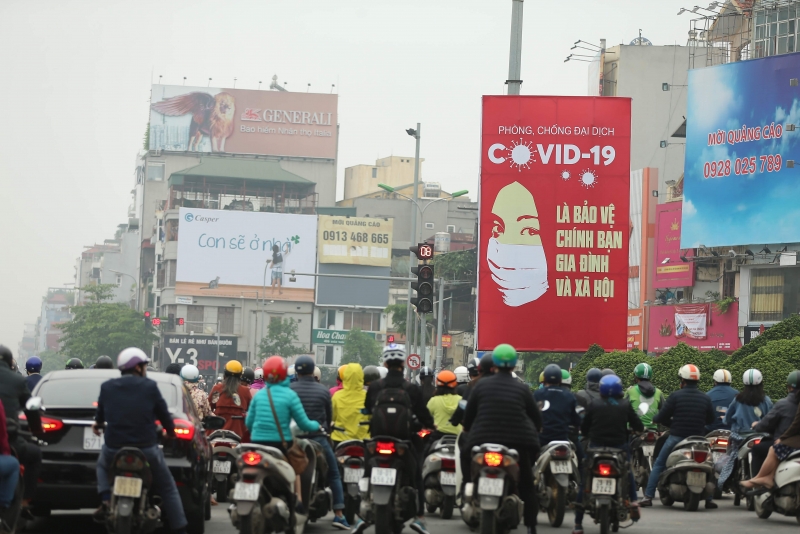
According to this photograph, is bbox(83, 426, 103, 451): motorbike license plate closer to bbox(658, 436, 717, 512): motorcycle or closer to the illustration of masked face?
bbox(658, 436, 717, 512): motorcycle

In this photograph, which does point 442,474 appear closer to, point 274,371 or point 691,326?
point 274,371

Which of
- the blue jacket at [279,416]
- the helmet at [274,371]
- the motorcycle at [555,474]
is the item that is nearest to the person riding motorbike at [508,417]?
the blue jacket at [279,416]

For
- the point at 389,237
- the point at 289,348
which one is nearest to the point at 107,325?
the point at 289,348

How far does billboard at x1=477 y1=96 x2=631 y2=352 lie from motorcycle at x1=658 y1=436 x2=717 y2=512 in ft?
51.5

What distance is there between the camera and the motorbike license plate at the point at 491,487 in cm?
1045

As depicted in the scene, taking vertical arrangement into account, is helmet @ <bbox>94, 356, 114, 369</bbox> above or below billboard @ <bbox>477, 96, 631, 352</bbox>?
below

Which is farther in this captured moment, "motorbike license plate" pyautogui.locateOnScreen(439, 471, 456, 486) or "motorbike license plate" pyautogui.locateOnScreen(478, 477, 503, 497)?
"motorbike license plate" pyautogui.locateOnScreen(439, 471, 456, 486)

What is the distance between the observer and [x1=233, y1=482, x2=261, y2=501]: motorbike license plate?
10156 mm

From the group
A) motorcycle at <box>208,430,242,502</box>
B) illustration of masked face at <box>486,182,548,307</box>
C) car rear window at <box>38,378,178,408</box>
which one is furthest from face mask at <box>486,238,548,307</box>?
car rear window at <box>38,378,178,408</box>

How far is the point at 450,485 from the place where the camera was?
14258 millimetres

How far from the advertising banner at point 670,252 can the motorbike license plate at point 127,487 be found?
58415 millimetres

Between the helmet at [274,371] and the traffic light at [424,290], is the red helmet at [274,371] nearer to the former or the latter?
the helmet at [274,371]

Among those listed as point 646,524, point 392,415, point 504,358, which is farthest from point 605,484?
point 646,524

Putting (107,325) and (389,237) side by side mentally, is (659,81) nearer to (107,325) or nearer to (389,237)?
(389,237)
